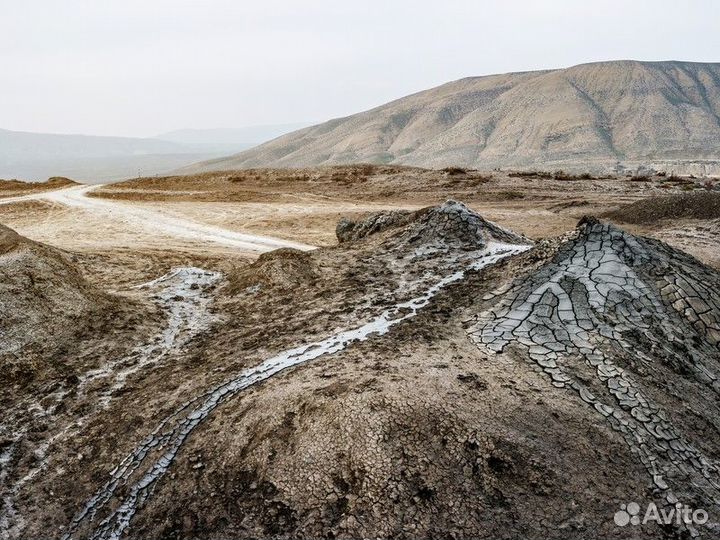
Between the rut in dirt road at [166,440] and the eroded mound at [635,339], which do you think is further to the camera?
the eroded mound at [635,339]

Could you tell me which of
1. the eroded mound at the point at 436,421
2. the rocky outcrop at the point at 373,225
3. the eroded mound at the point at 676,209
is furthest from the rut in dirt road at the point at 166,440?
the eroded mound at the point at 676,209

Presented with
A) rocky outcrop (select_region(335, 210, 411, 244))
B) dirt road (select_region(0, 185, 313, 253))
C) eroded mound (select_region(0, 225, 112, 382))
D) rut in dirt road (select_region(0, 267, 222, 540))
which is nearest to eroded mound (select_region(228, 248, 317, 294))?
rut in dirt road (select_region(0, 267, 222, 540))

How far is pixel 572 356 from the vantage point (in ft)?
15.5

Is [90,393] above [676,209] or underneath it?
above

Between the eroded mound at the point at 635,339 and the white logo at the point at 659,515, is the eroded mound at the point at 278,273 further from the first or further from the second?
the white logo at the point at 659,515

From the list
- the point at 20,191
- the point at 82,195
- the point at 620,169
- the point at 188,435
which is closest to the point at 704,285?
the point at 188,435

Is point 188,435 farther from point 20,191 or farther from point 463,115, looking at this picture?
point 463,115

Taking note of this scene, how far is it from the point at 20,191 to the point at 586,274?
3804cm

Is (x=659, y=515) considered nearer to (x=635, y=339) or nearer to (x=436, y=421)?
(x=436, y=421)

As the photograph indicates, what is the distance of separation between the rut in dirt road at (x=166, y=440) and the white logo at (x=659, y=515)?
9.93 feet

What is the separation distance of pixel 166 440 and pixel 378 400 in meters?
1.95

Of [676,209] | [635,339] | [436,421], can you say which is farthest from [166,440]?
[676,209]

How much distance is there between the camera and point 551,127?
99688 millimetres

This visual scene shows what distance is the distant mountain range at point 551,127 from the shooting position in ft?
292
